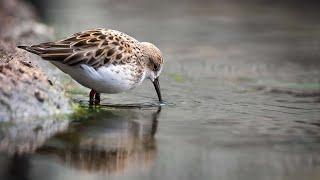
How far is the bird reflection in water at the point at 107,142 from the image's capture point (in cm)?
737

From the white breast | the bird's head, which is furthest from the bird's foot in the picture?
the bird's head

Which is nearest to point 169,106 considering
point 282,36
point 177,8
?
point 282,36

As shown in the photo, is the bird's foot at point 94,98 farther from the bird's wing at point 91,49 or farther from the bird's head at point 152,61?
the bird's head at point 152,61

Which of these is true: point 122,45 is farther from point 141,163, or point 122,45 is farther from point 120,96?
point 141,163

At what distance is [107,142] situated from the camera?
26.6 ft

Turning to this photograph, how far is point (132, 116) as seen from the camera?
955 cm

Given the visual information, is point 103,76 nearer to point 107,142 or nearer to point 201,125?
point 201,125

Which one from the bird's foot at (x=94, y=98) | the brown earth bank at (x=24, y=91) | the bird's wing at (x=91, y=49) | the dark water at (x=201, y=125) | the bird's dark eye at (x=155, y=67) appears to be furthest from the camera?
the bird's dark eye at (x=155, y=67)

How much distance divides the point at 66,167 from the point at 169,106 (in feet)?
11.3

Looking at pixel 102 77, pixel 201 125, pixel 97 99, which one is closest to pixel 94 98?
pixel 97 99

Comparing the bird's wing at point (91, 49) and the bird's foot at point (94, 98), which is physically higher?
the bird's wing at point (91, 49)

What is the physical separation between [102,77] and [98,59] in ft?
0.69

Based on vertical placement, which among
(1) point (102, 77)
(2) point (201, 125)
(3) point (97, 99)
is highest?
(1) point (102, 77)

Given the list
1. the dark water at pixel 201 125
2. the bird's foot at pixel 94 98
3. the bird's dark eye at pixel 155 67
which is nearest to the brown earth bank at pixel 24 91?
the dark water at pixel 201 125
